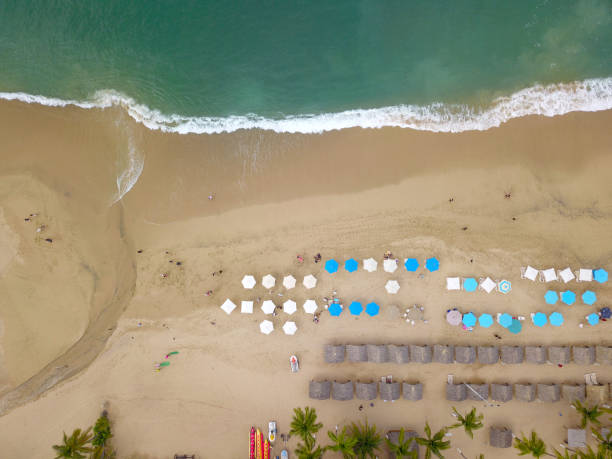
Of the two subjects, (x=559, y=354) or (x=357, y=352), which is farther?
(x=357, y=352)

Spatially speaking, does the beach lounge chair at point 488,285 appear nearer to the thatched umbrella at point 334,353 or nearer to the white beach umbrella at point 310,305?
the thatched umbrella at point 334,353

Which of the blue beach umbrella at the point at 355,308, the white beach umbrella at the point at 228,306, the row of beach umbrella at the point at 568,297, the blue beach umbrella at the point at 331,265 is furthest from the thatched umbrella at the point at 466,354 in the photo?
the white beach umbrella at the point at 228,306

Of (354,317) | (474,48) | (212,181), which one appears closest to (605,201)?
(474,48)

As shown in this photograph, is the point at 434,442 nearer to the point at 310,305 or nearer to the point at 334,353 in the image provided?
the point at 334,353

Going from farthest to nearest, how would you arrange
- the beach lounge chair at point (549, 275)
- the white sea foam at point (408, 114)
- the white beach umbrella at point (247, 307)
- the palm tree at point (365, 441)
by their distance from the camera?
the white sea foam at point (408, 114) < the white beach umbrella at point (247, 307) < the beach lounge chair at point (549, 275) < the palm tree at point (365, 441)

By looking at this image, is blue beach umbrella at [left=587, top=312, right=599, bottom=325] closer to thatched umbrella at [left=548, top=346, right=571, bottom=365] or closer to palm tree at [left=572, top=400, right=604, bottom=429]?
thatched umbrella at [left=548, top=346, right=571, bottom=365]

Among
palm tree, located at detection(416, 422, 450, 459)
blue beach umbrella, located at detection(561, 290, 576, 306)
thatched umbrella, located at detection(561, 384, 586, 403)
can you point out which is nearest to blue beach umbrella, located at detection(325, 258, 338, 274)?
palm tree, located at detection(416, 422, 450, 459)

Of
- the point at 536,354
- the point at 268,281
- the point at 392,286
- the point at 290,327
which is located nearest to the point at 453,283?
the point at 392,286
